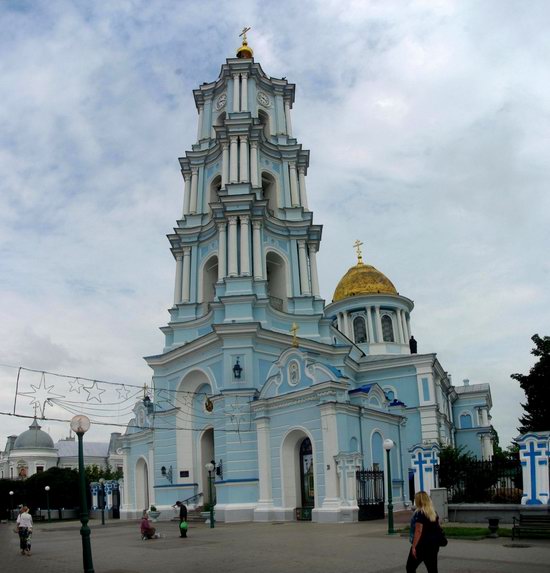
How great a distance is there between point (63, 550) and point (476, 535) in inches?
503

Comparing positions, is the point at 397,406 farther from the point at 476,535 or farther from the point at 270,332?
the point at 476,535

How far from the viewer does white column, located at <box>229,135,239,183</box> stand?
125 feet

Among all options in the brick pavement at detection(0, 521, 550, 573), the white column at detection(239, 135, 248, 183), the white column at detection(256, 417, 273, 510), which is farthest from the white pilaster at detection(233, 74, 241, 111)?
the brick pavement at detection(0, 521, 550, 573)

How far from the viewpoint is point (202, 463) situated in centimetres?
3484

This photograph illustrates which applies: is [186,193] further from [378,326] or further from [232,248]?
[378,326]

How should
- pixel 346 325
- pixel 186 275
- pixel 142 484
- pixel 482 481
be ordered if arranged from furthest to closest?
pixel 346 325 → pixel 142 484 → pixel 186 275 → pixel 482 481

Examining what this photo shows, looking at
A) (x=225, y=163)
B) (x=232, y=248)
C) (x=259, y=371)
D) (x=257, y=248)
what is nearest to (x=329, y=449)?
(x=259, y=371)

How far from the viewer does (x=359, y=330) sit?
52.7 meters

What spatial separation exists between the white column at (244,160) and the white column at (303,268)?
5.01 m

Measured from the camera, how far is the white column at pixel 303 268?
37341 mm

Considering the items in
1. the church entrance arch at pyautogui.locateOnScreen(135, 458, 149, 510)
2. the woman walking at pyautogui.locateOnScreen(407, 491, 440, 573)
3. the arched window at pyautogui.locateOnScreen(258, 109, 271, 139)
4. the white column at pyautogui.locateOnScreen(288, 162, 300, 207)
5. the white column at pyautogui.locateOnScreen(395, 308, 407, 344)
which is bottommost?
the church entrance arch at pyautogui.locateOnScreen(135, 458, 149, 510)

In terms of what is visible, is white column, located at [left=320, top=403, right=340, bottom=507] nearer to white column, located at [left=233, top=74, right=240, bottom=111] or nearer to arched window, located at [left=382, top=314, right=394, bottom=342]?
white column, located at [left=233, top=74, right=240, bottom=111]

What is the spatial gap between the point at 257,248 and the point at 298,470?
489 inches

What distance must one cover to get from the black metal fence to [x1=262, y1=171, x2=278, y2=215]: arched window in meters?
20.6
